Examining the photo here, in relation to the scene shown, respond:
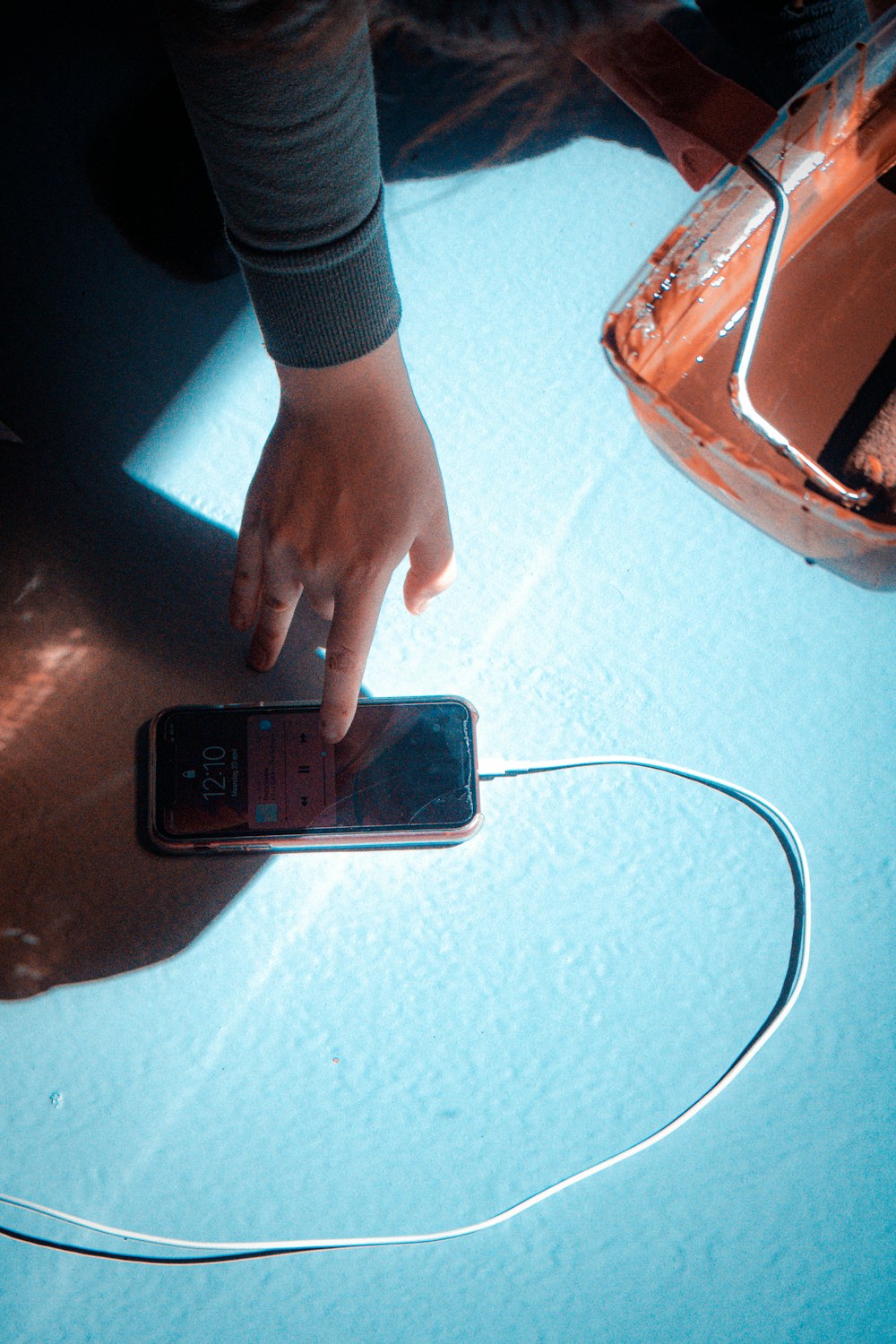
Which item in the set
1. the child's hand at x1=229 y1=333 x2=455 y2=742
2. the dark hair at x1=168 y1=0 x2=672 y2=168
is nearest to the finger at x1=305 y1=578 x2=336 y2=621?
the child's hand at x1=229 y1=333 x2=455 y2=742

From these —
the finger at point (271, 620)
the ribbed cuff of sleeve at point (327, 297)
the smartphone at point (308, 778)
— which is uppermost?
the ribbed cuff of sleeve at point (327, 297)

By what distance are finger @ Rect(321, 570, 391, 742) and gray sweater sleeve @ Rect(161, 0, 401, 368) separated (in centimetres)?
10

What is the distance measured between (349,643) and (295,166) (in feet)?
0.61

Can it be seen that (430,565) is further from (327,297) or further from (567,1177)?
(567,1177)

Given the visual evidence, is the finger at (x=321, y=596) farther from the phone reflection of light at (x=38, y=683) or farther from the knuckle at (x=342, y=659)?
the phone reflection of light at (x=38, y=683)

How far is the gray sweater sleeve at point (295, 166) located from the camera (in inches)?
9.3

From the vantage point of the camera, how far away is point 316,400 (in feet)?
1.11

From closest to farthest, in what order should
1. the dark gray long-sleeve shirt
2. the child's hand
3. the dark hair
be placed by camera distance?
the dark gray long-sleeve shirt, the child's hand, the dark hair

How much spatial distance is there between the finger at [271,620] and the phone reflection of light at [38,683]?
0.09m

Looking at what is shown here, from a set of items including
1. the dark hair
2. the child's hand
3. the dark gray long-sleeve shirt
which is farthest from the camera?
the dark hair

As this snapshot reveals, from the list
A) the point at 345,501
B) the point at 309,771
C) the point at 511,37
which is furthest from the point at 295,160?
the point at 511,37

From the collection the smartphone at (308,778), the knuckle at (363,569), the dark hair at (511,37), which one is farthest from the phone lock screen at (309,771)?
the dark hair at (511,37)

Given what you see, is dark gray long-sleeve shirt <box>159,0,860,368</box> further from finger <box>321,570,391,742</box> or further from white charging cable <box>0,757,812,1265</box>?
white charging cable <box>0,757,812,1265</box>

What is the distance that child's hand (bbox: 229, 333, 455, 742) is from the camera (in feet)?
1.11
